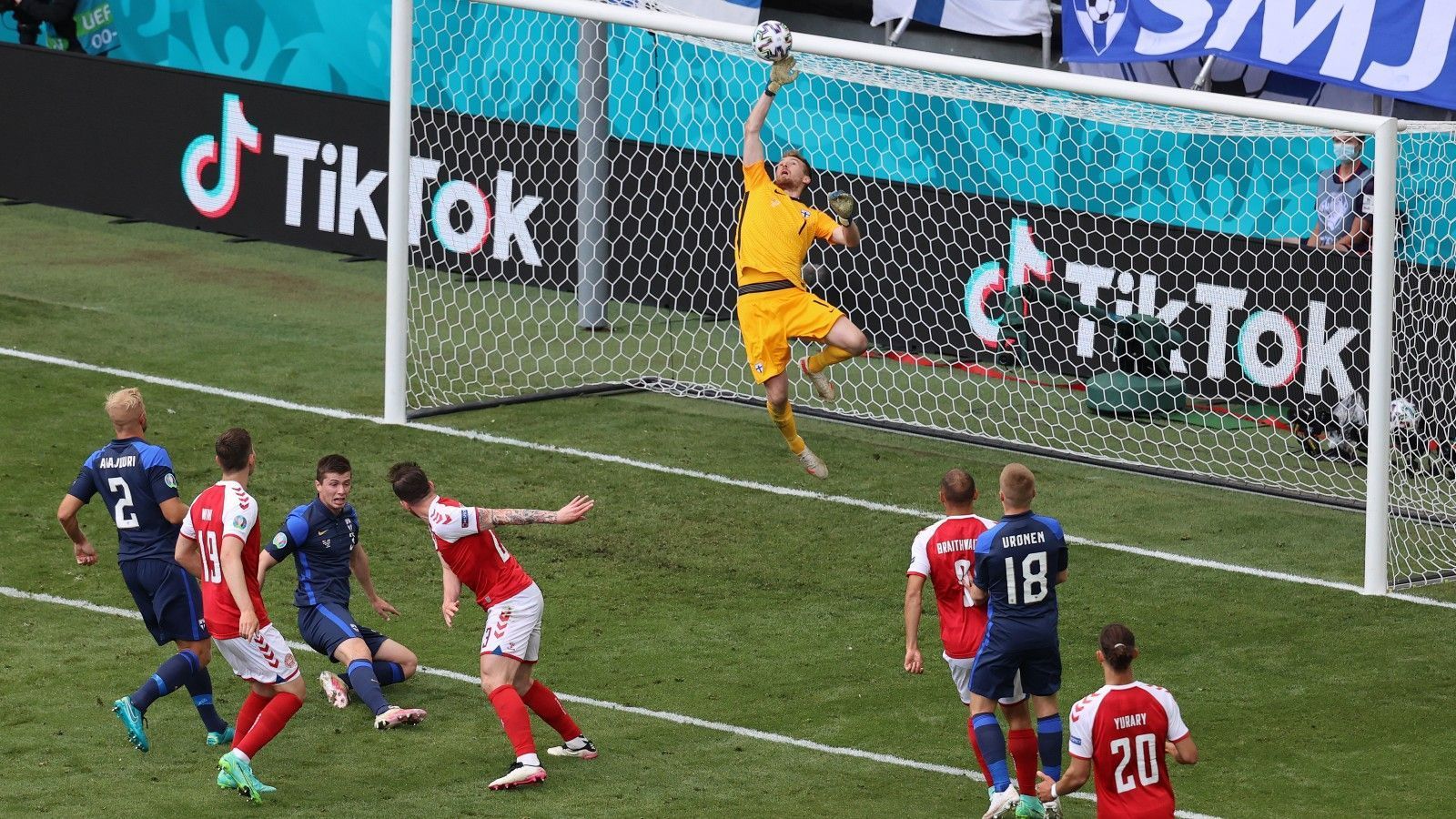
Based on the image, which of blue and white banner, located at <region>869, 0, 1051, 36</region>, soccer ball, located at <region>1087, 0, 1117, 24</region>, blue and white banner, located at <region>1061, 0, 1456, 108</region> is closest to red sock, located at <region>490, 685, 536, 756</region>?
blue and white banner, located at <region>1061, 0, 1456, 108</region>

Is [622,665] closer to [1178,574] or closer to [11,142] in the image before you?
[1178,574]

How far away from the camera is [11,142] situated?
22422 millimetres

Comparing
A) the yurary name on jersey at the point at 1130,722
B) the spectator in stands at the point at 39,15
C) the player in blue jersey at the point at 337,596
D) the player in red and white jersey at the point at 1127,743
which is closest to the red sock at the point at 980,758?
the player in red and white jersey at the point at 1127,743

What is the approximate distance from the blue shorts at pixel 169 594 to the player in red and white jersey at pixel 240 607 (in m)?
0.56

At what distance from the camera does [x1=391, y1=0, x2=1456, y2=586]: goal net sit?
14.8 metres

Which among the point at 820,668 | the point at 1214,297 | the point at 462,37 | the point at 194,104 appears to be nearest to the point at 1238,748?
the point at 820,668

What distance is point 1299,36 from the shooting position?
53.1 ft

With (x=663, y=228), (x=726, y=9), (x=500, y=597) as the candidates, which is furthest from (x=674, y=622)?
(x=726, y=9)

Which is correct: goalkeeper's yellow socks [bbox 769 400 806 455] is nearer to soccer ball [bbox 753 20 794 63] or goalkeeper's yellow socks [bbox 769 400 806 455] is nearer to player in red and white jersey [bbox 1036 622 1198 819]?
soccer ball [bbox 753 20 794 63]

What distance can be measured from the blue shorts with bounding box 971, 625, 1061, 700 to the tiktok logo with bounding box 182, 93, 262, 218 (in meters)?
13.7

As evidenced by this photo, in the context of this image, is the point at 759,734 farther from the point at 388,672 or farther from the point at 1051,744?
the point at 388,672

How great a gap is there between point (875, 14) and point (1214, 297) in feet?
15.3

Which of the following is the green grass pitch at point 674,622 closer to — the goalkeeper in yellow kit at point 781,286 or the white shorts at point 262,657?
the white shorts at point 262,657

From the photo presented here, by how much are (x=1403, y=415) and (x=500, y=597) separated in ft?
20.8
